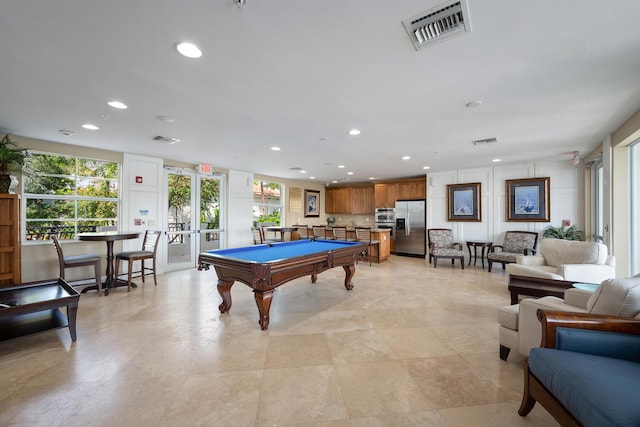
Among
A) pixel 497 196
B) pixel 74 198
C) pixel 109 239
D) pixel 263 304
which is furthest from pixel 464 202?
pixel 74 198

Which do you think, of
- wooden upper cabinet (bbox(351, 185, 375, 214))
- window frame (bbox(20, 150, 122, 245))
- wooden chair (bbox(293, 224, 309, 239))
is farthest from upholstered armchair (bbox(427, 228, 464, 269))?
window frame (bbox(20, 150, 122, 245))

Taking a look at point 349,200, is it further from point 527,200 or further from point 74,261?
point 74,261

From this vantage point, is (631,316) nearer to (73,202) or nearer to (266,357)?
(266,357)

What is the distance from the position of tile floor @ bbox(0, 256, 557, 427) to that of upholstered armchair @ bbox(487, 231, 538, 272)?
7.22 ft

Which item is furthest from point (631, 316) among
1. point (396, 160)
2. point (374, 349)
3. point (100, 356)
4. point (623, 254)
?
point (396, 160)

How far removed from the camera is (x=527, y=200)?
629 cm

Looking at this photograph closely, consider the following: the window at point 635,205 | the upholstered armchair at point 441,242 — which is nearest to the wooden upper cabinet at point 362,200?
the upholstered armchair at point 441,242

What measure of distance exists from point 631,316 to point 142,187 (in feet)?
22.2

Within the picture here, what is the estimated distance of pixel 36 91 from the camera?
8.54 ft

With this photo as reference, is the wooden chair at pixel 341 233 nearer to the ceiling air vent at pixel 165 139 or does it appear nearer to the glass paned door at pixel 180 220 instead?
the glass paned door at pixel 180 220

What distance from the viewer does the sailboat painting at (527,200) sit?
619cm

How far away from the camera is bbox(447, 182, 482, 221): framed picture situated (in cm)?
691

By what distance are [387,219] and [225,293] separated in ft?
20.6

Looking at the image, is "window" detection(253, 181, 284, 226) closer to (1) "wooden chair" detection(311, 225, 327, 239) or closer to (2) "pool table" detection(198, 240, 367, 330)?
(1) "wooden chair" detection(311, 225, 327, 239)
